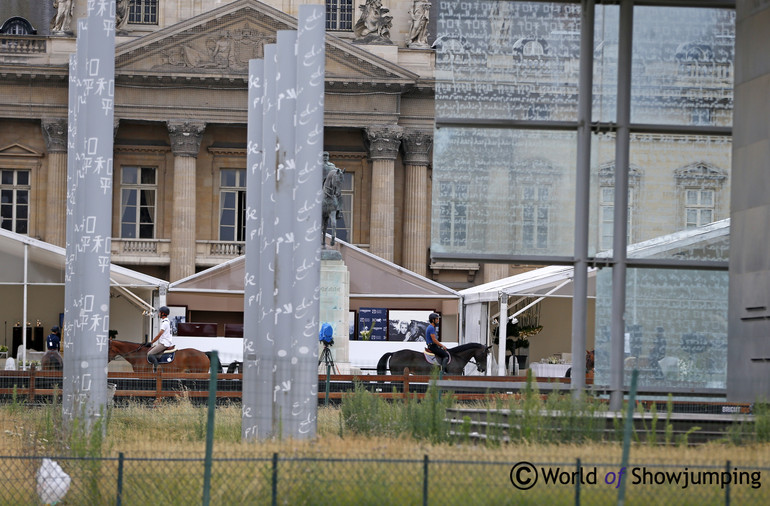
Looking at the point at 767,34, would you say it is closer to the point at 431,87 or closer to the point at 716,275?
the point at 716,275

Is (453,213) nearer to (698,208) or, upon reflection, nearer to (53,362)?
(698,208)

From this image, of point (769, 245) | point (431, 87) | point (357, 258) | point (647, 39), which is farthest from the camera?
point (431, 87)

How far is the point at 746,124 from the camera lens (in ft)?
56.2

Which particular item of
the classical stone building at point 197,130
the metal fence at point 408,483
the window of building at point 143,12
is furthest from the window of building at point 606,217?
the window of building at point 143,12

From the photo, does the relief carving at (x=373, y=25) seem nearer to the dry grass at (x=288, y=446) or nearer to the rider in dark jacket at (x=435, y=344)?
the rider in dark jacket at (x=435, y=344)

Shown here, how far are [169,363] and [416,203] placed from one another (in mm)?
33949

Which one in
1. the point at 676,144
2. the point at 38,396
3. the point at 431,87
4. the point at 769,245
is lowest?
the point at 38,396

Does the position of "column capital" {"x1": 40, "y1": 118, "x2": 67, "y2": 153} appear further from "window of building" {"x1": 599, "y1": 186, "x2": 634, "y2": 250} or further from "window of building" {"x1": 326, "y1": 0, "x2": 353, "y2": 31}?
"window of building" {"x1": 599, "y1": 186, "x2": 634, "y2": 250}

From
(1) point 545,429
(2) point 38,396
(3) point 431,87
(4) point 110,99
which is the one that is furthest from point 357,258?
(1) point 545,429

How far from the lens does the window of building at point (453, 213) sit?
17344 mm

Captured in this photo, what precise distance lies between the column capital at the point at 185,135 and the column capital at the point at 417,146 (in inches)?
347

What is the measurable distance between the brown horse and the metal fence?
1565 centimetres

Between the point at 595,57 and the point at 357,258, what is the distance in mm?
30092

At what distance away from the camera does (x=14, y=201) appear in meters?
62.3
